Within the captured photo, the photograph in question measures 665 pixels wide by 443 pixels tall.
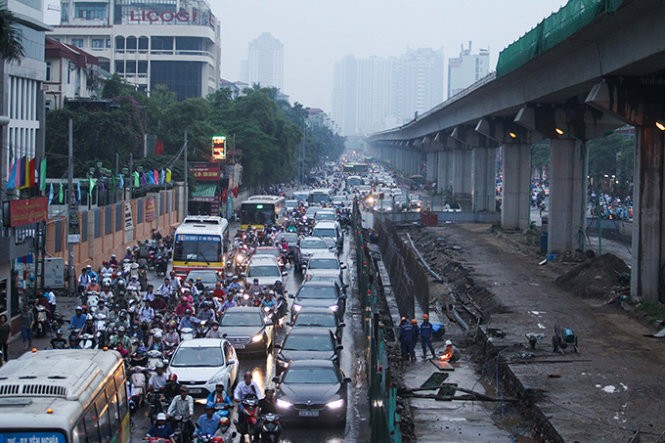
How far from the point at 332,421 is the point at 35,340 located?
1153 cm

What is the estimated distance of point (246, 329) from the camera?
24.2 m

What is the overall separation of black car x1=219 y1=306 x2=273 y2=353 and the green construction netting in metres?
12.5

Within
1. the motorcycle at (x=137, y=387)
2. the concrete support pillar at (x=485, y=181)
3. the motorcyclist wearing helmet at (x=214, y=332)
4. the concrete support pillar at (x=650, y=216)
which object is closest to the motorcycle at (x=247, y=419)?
the motorcycle at (x=137, y=387)

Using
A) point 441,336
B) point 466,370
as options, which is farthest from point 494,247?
point 466,370

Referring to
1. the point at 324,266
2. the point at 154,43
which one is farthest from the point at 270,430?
the point at 154,43

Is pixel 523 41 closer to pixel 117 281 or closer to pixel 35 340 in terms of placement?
pixel 117 281

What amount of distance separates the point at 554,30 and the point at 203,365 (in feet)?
65.8

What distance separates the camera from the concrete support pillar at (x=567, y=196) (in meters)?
44.7

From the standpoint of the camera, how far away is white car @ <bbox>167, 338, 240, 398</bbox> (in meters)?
18.7

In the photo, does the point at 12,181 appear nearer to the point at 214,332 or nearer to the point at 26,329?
the point at 26,329

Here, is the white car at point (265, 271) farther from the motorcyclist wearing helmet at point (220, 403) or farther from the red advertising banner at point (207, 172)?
the red advertising banner at point (207, 172)

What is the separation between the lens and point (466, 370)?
78.1ft

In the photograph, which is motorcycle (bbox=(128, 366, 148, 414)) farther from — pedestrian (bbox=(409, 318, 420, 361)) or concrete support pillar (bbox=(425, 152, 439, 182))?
concrete support pillar (bbox=(425, 152, 439, 182))

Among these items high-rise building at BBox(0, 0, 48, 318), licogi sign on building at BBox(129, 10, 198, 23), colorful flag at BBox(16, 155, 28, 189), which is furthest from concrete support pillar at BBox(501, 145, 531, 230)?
licogi sign on building at BBox(129, 10, 198, 23)
